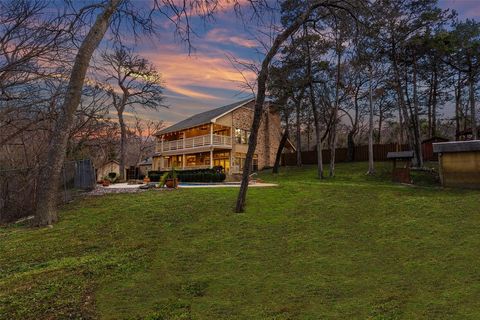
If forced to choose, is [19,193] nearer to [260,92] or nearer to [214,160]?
[260,92]

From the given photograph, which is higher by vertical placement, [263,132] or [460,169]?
[263,132]

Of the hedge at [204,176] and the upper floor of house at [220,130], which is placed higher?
the upper floor of house at [220,130]

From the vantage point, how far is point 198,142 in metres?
33.1

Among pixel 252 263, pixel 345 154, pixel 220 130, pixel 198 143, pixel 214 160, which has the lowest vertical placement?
pixel 252 263

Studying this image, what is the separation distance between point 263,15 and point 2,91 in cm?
814

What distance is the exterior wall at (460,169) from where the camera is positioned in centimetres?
1322

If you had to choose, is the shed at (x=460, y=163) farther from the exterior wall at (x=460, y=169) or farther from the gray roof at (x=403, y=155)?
the gray roof at (x=403, y=155)

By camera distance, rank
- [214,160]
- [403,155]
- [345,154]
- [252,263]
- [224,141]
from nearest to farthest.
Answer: [252,263] < [403,155] < [224,141] < [345,154] < [214,160]

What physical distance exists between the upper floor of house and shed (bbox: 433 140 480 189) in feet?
60.2

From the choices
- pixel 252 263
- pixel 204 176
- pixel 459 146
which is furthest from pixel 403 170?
pixel 252 263

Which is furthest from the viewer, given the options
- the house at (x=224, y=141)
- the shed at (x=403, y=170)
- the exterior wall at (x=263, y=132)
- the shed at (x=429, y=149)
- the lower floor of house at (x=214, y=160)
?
the exterior wall at (x=263, y=132)

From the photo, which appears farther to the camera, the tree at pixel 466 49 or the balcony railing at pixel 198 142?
the balcony railing at pixel 198 142

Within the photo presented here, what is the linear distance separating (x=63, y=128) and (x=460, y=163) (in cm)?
1650

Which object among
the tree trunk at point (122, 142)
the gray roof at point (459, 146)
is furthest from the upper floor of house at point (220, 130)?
the gray roof at point (459, 146)
